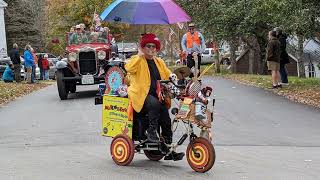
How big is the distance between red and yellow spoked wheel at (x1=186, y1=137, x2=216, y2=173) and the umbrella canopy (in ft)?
5.61

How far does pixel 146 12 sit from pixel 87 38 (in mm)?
12044

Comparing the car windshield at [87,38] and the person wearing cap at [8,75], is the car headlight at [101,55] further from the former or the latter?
the person wearing cap at [8,75]

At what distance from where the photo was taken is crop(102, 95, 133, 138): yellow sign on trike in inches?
312

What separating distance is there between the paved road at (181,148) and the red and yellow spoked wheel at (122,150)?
0.11 metres

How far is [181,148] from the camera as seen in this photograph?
30.7 feet

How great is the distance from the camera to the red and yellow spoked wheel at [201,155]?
7117 mm

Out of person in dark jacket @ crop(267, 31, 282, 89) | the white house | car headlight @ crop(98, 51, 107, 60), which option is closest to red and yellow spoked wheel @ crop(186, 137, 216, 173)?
person in dark jacket @ crop(267, 31, 282, 89)

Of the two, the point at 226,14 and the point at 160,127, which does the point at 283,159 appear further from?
the point at 226,14

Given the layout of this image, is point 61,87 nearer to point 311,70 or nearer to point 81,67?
point 81,67

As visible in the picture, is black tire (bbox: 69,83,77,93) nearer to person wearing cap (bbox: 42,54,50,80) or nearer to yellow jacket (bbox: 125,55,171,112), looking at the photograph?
→ yellow jacket (bbox: 125,55,171,112)

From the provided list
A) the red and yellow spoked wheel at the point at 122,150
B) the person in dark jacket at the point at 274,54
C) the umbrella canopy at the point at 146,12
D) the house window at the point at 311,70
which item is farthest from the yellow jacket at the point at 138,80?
the house window at the point at 311,70

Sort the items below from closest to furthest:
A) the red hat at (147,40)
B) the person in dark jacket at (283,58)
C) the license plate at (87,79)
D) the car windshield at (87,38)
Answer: the red hat at (147,40), the license plate at (87,79), the person in dark jacket at (283,58), the car windshield at (87,38)

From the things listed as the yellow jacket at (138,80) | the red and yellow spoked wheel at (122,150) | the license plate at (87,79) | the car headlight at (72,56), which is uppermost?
the car headlight at (72,56)

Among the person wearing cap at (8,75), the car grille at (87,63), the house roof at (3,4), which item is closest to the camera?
the car grille at (87,63)
